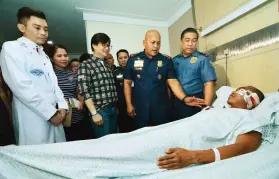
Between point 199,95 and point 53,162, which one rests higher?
point 199,95

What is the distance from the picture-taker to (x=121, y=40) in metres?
3.65

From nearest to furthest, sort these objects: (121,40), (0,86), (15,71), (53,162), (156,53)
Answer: (53,162)
(15,71)
(0,86)
(156,53)
(121,40)

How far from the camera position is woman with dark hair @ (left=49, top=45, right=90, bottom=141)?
5.95 feet

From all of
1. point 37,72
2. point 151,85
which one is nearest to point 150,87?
point 151,85

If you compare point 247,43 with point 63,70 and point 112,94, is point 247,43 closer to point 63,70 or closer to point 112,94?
point 112,94

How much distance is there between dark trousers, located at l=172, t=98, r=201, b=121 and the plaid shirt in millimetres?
694

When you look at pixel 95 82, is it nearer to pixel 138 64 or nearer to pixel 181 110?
pixel 138 64

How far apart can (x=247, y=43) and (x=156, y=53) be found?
98 centimetres

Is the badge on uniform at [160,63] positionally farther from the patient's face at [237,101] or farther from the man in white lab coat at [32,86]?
the man in white lab coat at [32,86]

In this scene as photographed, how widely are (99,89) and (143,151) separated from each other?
0.86 meters

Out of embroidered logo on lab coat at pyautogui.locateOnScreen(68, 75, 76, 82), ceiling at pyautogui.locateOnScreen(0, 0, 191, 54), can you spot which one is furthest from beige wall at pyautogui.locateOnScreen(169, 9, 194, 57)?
embroidered logo on lab coat at pyautogui.locateOnScreen(68, 75, 76, 82)

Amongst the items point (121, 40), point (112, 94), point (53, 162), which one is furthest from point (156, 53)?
point (121, 40)

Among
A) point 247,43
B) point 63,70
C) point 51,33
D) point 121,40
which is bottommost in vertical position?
point 63,70

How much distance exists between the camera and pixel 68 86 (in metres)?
1.84
